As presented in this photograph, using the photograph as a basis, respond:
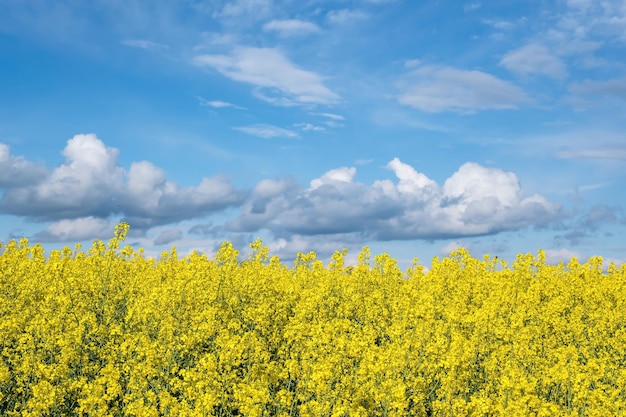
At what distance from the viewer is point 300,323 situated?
1238cm

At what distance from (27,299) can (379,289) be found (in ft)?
30.9

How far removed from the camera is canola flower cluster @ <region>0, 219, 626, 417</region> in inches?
386

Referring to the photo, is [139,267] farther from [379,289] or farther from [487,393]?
[487,393]

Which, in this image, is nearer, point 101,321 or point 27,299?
point 101,321

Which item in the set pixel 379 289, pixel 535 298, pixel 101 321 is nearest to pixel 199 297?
pixel 101 321

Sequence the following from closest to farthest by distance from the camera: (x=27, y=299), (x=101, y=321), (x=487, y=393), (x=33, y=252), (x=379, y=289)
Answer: (x=487, y=393), (x=101, y=321), (x=27, y=299), (x=379, y=289), (x=33, y=252)

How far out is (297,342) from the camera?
11.9 m

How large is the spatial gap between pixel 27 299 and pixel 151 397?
7965mm

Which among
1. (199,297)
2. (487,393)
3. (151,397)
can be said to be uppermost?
(199,297)

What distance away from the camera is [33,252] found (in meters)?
21.1

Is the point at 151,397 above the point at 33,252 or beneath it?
beneath

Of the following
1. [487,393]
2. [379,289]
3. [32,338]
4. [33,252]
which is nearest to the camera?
[487,393]

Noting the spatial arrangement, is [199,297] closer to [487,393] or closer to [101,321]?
[101,321]

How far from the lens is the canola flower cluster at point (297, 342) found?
9.80 m
